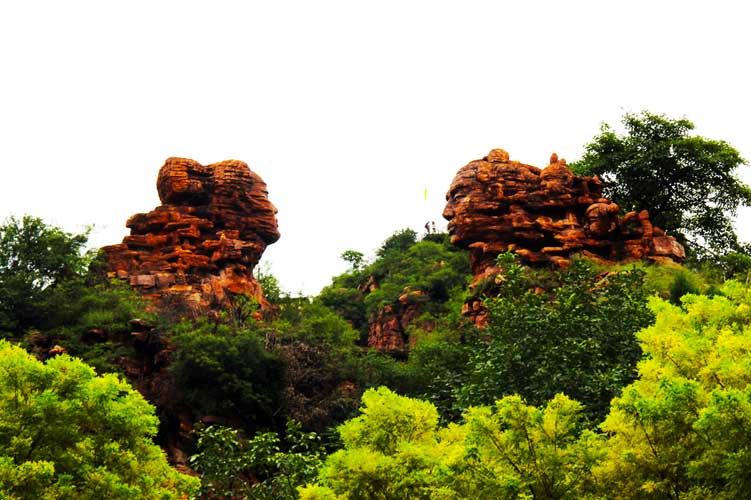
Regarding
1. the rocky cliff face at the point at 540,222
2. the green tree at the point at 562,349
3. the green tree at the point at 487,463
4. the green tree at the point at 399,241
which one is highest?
the green tree at the point at 399,241

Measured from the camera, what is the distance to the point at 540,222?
3844 cm

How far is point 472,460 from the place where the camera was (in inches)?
554

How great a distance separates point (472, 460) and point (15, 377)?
761cm

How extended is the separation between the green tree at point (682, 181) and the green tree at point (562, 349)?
22.9m

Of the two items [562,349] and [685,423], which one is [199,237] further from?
[685,423]

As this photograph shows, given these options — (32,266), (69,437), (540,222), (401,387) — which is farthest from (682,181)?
(69,437)

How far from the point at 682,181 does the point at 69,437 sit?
126 ft

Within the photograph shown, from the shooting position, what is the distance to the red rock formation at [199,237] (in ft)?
128

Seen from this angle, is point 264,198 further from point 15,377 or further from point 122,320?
point 15,377

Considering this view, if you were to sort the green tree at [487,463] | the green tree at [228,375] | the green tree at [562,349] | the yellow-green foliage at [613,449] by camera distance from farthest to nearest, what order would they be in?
1. the green tree at [228,375]
2. the green tree at [562,349]
3. the green tree at [487,463]
4. the yellow-green foliage at [613,449]

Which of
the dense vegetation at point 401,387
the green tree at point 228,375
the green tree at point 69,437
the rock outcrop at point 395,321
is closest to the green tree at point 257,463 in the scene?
the dense vegetation at point 401,387

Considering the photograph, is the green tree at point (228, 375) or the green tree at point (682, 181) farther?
the green tree at point (682, 181)

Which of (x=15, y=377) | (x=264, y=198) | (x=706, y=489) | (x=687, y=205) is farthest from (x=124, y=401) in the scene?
(x=687, y=205)

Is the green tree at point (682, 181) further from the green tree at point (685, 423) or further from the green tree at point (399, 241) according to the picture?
the green tree at point (685, 423)
